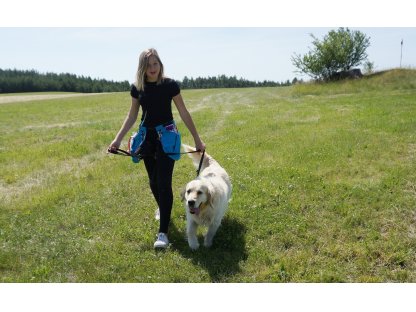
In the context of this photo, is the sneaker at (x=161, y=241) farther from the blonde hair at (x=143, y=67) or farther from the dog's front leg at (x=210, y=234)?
the blonde hair at (x=143, y=67)

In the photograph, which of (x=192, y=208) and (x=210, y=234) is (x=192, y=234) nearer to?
(x=210, y=234)

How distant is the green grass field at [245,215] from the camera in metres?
4.85

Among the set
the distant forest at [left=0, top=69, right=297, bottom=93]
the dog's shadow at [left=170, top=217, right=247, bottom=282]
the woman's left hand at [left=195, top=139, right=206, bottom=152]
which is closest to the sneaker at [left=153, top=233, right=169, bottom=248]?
the dog's shadow at [left=170, top=217, right=247, bottom=282]

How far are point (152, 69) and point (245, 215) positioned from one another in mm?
2815

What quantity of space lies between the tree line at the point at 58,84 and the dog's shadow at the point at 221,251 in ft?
328

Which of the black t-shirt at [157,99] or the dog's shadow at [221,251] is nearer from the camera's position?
the dog's shadow at [221,251]

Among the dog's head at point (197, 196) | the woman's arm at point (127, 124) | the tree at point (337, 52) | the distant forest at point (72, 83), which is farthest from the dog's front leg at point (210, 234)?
the distant forest at point (72, 83)

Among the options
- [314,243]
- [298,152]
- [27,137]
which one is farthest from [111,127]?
[314,243]

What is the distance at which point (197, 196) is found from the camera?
5223 millimetres

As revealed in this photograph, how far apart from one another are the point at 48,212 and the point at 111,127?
37.4 ft

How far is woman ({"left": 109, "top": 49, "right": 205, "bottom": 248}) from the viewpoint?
5.36 meters

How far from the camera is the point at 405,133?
11375 millimetres

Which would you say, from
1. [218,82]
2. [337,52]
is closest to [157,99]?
[337,52]
